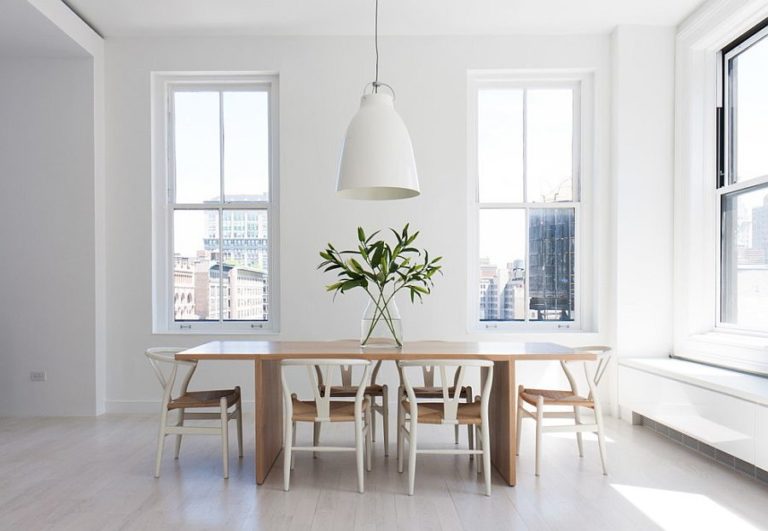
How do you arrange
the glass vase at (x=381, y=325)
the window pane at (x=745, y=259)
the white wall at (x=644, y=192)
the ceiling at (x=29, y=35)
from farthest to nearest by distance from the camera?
the white wall at (x=644, y=192) < the ceiling at (x=29, y=35) < the window pane at (x=745, y=259) < the glass vase at (x=381, y=325)

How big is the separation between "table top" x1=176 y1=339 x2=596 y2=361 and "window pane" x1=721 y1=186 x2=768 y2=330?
1668 millimetres

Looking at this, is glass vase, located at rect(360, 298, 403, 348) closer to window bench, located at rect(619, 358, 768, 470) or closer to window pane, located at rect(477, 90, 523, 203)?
window bench, located at rect(619, 358, 768, 470)

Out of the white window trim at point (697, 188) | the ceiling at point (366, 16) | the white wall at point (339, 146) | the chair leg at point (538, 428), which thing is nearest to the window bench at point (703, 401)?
the white window trim at point (697, 188)

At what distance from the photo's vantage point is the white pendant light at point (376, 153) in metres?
3.52

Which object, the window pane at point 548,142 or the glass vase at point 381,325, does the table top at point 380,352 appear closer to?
the glass vase at point 381,325

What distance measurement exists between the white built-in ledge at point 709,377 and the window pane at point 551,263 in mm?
794

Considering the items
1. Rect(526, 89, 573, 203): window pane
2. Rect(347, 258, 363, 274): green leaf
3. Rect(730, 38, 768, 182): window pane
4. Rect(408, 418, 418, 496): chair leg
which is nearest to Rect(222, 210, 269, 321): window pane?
Rect(347, 258, 363, 274): green leaf

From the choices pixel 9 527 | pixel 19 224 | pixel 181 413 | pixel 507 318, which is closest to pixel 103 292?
pixel 19 224

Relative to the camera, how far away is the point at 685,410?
4.21 m

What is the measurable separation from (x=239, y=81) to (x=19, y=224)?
236cm

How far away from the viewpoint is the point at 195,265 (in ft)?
19.1

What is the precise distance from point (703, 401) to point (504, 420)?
1432 millimetres

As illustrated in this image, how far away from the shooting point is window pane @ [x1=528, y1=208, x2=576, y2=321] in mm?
5734

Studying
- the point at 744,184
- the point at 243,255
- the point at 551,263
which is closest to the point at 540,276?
the point at 551,263
